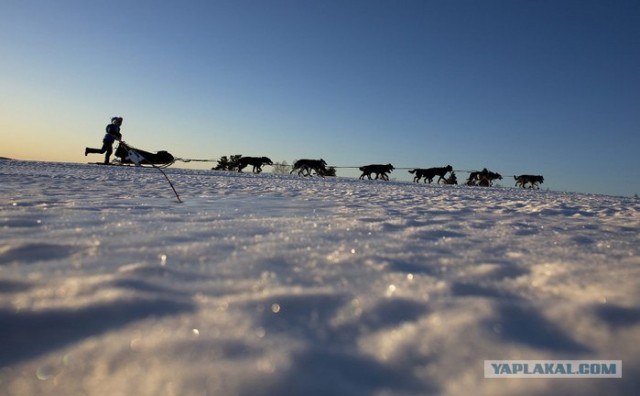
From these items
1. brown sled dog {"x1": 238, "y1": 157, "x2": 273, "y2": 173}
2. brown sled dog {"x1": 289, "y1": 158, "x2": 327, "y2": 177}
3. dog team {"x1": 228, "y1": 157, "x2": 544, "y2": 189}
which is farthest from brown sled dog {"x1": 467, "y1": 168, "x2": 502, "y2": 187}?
brown sled dog {"x1": 238, "y1": 157, "x2": 273, "y2": 173}

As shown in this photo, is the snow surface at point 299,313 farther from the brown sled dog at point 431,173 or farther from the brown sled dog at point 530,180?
the brown sled dog at point 530,180

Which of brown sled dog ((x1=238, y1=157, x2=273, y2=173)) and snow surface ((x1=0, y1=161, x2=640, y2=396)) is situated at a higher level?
brown sled dog ((x1=238, y1=157, x2=273, y2=173))

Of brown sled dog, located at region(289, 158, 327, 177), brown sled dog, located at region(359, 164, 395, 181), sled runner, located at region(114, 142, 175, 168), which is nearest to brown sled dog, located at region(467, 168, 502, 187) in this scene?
brown sled dog, located at region(359, 164, 395, 181)

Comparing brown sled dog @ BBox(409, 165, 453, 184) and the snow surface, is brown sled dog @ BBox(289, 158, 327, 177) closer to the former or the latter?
brown sled dog @ BBox(409, 165, 453, 184)

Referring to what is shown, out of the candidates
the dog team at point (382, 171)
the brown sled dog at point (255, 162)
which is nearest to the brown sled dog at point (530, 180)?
the dog team at point (382, 171)

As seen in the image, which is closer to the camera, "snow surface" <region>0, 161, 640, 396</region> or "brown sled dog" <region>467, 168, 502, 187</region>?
"snow surface" <region>0, 161, 640, 396</region>

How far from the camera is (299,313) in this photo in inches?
46.0

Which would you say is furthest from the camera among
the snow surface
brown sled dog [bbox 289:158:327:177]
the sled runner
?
brown sled dog [bbox 289:158:327:177]

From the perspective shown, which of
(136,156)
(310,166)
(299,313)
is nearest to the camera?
(299,313)

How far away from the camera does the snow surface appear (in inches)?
33.6

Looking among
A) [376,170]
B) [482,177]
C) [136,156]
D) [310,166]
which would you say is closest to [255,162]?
[310,166]

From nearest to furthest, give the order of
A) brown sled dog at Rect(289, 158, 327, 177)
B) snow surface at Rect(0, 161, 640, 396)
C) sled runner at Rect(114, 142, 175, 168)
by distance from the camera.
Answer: snow surface at Rect(0, 161, 640, 396) < sled runner at Rect(114, 142, 175, 168) < brown sled dog at Rect(289, 158, 327, 177)

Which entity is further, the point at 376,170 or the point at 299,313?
the point at 376,170

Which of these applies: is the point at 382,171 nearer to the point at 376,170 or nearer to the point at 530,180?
the point at 376,170
